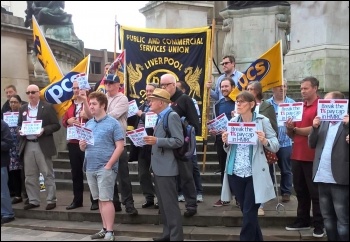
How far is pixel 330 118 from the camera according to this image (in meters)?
4.47

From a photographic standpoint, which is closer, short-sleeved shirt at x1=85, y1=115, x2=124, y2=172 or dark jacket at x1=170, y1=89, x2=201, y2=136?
short-sleeved shirt at x1=85, y1=115, x2=124, y2=172

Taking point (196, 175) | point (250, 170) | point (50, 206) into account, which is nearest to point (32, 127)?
point (50, 206)

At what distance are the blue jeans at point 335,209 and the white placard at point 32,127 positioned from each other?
3.97 m

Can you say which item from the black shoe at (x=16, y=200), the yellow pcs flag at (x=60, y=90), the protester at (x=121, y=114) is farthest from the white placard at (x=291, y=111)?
the black shoe at (x=16, y=200)

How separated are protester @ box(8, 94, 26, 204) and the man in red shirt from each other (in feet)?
13.9

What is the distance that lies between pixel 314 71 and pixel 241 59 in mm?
2651

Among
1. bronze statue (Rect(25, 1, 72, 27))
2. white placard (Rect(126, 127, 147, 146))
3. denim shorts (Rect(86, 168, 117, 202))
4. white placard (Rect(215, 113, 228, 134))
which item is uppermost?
bronze statue (Rect(25, 1, 72, 27))

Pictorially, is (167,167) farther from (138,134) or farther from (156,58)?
(156,58)

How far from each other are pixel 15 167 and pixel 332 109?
16.2 feet

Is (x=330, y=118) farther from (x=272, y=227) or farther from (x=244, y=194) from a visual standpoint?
(x=272, y=227)

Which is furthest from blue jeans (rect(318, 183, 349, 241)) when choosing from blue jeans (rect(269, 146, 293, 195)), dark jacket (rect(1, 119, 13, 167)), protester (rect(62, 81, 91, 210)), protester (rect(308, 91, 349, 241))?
dark jacket (rect(1, 119, 13, 167))

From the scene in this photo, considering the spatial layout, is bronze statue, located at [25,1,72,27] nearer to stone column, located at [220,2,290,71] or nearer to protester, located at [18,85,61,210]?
stone column, located at [220,2,290,71]

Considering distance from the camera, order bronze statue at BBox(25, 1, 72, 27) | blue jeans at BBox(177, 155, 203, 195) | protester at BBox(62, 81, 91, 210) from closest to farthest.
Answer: protester at BBox(62, 81, 91, 210)
blue jeans at BBox(177, 155, 203, 195)
bronze statue at BBox(25, 1, 72, 27)

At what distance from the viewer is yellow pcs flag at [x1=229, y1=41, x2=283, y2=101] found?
671cm
